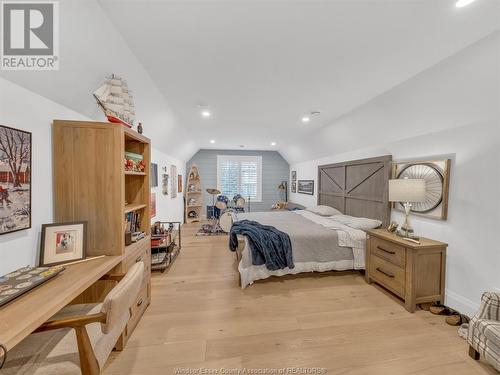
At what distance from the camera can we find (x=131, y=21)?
141cm

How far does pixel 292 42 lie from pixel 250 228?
2.22 metres

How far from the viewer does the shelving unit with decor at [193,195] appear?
21.2ft

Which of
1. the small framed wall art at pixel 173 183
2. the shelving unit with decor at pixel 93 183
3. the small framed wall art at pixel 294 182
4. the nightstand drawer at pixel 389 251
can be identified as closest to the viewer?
the shelving unit with decor at pixel 93 183

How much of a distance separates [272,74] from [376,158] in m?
2.16

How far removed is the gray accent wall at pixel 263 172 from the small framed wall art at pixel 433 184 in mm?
4968

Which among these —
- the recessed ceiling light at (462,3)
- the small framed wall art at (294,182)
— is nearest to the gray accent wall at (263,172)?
the small framed wall art at (294,182)

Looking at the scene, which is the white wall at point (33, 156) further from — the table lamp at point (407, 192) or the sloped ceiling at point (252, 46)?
the table lamp at point (407, 192)

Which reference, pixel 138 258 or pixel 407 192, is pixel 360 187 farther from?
pixel 138 258

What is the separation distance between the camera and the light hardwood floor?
1.48 metres

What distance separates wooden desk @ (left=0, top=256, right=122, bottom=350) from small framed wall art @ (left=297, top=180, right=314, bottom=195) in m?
4.98

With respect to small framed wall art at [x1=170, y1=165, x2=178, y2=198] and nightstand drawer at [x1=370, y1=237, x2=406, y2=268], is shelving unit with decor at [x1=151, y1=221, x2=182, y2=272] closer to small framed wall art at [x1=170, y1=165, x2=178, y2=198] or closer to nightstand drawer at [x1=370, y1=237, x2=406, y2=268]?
small framed wall art at [x1=170, y1=165, x2=178, y2=198]

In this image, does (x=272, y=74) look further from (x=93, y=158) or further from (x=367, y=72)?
(x=93, y=158)

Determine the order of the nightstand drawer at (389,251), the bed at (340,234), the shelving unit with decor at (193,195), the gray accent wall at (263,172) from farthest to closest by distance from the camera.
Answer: the gray accent wall at (263,172) < the shelving unit with decor at (193,195) < the bed at (340,234) < the nightstand drawer at (389,251)

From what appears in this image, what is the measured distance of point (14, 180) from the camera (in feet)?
3.80
